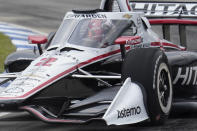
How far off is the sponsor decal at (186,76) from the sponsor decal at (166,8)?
2.61 metres

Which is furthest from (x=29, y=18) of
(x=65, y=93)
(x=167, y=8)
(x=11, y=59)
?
(x=65, y=93)

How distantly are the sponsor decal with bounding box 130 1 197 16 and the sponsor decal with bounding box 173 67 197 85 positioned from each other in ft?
8.58

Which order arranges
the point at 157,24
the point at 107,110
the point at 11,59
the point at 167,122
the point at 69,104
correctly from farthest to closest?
the point at 157,24, the point at 11,59, the point at 167,122, the point at 69,104, the point at 107,110

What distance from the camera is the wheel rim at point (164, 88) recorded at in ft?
28.5

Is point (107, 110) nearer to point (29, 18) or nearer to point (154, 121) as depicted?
point (154, 121)

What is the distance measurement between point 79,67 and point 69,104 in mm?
631

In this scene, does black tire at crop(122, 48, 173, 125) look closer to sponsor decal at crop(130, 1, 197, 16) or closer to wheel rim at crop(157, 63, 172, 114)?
wheel rim at crop(157, 63, 172, 114)

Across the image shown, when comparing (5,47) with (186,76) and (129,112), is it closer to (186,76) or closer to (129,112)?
(186,76)

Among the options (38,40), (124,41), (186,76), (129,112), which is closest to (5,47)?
(38,40)

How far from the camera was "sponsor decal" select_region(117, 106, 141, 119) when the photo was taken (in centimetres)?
806

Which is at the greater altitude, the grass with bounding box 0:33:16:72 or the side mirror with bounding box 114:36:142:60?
the side mirror with bounding box 114:36:142:60

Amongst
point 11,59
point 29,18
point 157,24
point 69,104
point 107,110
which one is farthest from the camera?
point 29,18

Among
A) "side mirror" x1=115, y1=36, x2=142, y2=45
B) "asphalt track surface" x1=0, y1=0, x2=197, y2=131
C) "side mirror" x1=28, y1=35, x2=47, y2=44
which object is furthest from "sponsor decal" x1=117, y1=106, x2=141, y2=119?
"side mirror" x1=28, y1=35, x2=47, y2=44

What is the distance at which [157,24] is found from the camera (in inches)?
489
